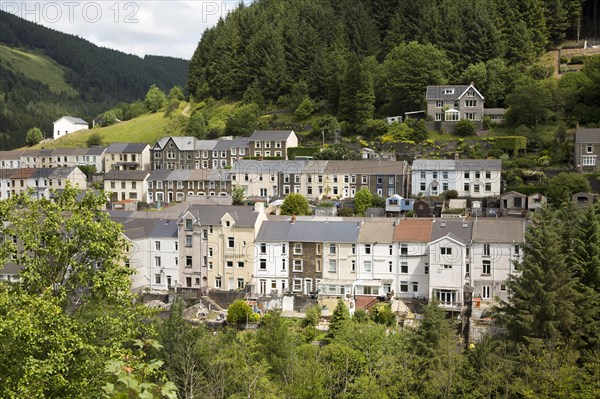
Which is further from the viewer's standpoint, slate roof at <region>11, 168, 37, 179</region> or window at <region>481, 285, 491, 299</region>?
slate roof at <region>11, 168, 37, 179</region>

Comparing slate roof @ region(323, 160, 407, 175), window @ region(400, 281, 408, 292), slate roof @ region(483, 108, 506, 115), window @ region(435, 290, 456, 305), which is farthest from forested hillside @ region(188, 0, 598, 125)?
window @ region(435, 290, 456, 305)

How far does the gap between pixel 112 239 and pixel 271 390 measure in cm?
1448

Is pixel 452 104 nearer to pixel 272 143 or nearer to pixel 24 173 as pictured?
pixel 272 143

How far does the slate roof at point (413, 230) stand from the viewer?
169 feet

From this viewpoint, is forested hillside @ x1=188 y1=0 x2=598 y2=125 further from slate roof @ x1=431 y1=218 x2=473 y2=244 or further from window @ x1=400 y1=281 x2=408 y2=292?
window @ x1=400 y1=281 x2=408 y2=292

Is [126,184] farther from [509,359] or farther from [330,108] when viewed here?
[509,359]

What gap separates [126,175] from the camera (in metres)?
81.8

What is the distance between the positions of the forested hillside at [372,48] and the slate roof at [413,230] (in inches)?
1370

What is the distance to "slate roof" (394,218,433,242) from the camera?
169 feet

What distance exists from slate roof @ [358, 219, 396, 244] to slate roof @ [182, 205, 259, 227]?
8304mm

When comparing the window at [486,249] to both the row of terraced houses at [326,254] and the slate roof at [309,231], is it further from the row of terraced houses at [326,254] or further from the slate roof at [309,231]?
the slate roof at [309,231]

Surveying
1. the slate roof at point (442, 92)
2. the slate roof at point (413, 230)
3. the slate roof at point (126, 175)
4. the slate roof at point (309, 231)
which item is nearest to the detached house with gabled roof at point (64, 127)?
the slate roof at point (126, 175)

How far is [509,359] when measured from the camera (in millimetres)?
33438

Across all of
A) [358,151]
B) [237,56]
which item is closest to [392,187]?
[358,151]
